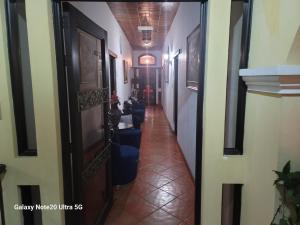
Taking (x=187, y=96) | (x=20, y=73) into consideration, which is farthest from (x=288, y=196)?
(x=187, y=96)

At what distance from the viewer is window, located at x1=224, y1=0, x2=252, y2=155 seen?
1.45 metres

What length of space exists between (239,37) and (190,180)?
2.25m

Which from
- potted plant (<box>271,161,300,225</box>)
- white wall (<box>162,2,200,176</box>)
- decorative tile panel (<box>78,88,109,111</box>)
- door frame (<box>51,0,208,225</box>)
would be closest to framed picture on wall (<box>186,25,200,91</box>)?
white wall (<box>162,2,200,176</box>)

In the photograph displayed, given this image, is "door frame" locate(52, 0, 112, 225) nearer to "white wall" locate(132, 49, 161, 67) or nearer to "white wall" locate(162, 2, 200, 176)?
"white wall" locate(162, 2, 200, 176)

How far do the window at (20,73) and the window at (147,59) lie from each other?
9.73m

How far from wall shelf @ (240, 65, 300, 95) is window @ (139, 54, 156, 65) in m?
10.1

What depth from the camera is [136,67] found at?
11.1 meters

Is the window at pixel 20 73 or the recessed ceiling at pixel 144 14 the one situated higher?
the recessed ceiling at pixel 144 14

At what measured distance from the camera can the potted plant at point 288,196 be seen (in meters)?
1.03

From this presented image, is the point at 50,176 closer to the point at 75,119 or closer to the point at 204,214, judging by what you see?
the point at 75,119

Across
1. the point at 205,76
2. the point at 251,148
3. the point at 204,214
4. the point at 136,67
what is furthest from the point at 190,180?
the point at 136,67

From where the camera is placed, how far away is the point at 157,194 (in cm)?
284

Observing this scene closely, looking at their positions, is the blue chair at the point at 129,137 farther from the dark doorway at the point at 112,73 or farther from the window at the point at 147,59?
the window at the point at 147,59

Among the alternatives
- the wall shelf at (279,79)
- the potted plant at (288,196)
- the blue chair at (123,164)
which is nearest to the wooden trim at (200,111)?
the wall shelf at (279,79)
